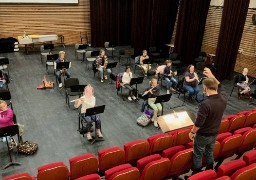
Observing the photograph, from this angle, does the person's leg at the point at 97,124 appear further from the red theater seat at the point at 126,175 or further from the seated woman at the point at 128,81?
the red theater seat at the point at 126,175

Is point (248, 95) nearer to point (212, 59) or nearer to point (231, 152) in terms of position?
point (212, 59)

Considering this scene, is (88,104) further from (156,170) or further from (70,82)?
(156,170)

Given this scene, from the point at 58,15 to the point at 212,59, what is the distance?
943cm

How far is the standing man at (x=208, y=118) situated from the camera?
4.21 metres

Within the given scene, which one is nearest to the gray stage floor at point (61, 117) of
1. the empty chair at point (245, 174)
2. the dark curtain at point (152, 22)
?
the empty chair at point (245, 174)

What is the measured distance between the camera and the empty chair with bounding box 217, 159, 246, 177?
14.3 ft

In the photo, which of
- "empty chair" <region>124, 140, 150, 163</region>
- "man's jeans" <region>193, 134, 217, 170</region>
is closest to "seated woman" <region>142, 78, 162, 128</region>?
"empty chair" <region>124, 140, 150, 163</region>

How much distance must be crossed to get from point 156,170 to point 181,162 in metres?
0.55

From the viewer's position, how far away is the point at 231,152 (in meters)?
5.67

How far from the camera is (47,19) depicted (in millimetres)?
16484

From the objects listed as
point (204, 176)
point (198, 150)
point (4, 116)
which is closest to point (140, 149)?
point (198, 150)

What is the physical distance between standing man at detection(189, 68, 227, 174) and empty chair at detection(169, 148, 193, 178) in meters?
0.15

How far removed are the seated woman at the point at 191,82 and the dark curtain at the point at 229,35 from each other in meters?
3.06

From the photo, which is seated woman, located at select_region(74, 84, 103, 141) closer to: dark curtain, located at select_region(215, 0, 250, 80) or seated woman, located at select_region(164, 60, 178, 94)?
seated woman, located at select_region(164, 60, 178, 94)
